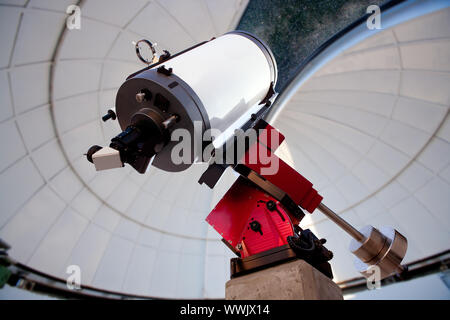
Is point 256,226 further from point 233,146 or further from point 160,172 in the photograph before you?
point 160,172

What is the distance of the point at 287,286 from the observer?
958 millimetres

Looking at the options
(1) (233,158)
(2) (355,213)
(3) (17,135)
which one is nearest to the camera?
(1) (233,158)

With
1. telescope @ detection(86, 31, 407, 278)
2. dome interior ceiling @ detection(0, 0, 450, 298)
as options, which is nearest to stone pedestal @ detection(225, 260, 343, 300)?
telescope @ detection(86, 31, 407, 278)

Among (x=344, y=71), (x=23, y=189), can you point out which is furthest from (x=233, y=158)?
(x=344, y=71)

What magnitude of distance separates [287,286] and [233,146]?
847 mm

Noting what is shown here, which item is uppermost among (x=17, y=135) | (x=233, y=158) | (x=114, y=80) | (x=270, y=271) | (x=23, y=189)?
(x=114, y=80)

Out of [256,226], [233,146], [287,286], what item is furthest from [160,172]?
[287,286]

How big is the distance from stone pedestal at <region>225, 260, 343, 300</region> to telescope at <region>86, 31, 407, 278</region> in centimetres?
14

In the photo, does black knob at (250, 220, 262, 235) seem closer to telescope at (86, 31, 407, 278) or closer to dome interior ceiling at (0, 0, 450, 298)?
telescope at (86, 31, 407, 278)

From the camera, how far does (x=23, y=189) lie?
2869 millimetres

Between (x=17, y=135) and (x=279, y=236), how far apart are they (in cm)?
309
